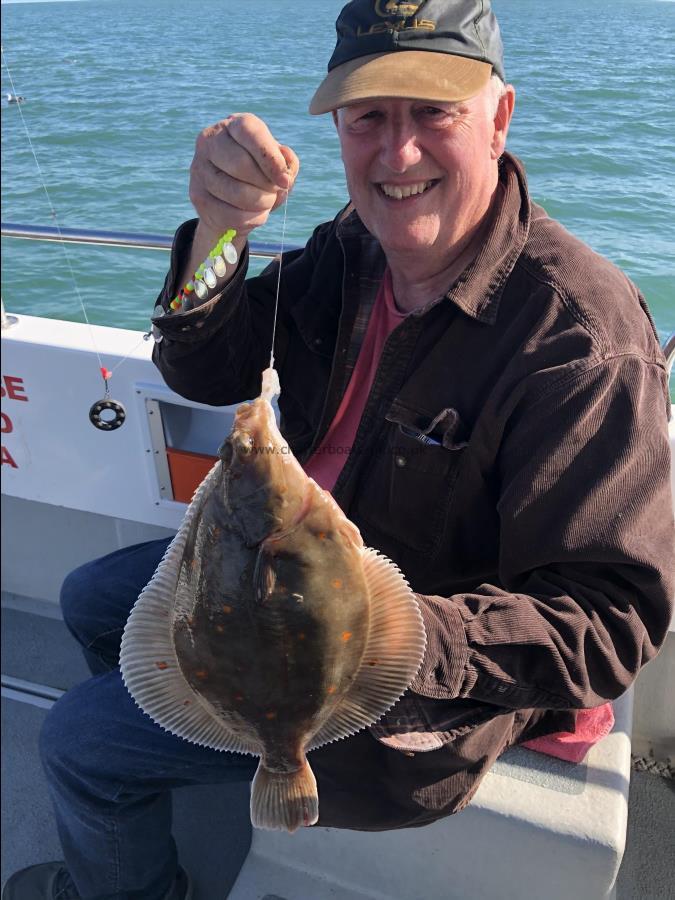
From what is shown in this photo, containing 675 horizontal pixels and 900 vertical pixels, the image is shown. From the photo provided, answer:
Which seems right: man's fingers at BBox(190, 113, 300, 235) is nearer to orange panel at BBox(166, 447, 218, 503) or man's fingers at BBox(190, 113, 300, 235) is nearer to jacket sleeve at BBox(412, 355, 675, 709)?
jacket sleeve at BBox(412, 355, 675, 709)

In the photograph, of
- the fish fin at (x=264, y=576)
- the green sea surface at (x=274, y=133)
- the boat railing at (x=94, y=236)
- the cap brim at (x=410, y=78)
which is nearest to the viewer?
the fish fin at (x=264, y=576)

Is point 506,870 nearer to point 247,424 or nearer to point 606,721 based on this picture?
point 606,721

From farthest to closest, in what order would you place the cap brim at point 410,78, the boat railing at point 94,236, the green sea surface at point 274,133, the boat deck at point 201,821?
the green sea surface at point 274,133, the boat railing at point 94,236, the boat deck at point 201,821, the cap brim at point 410,78

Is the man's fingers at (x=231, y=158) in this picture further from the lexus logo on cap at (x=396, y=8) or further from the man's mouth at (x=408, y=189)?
the lexus logo on cap at (x=396, y=8)

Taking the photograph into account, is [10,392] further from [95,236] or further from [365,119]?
[365,119]

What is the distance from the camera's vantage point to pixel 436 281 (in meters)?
2.01

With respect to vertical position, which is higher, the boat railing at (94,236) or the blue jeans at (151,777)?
the boat railing at (94,236)

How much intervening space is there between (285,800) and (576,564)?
0.75 metres

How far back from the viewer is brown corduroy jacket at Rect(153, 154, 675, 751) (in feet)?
4.99

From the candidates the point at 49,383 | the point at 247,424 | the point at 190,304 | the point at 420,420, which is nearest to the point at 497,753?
the point at 420,420

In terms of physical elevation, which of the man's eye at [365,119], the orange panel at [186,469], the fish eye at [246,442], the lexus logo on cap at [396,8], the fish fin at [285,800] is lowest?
the orange panel at [186,469]

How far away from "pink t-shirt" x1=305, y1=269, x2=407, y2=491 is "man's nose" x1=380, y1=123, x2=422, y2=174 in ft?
1.27

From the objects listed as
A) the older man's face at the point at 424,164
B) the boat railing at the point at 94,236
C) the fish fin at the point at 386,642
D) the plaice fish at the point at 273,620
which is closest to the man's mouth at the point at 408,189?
the older man's face at the point at 424,164

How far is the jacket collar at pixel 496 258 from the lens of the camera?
5.91 ft
